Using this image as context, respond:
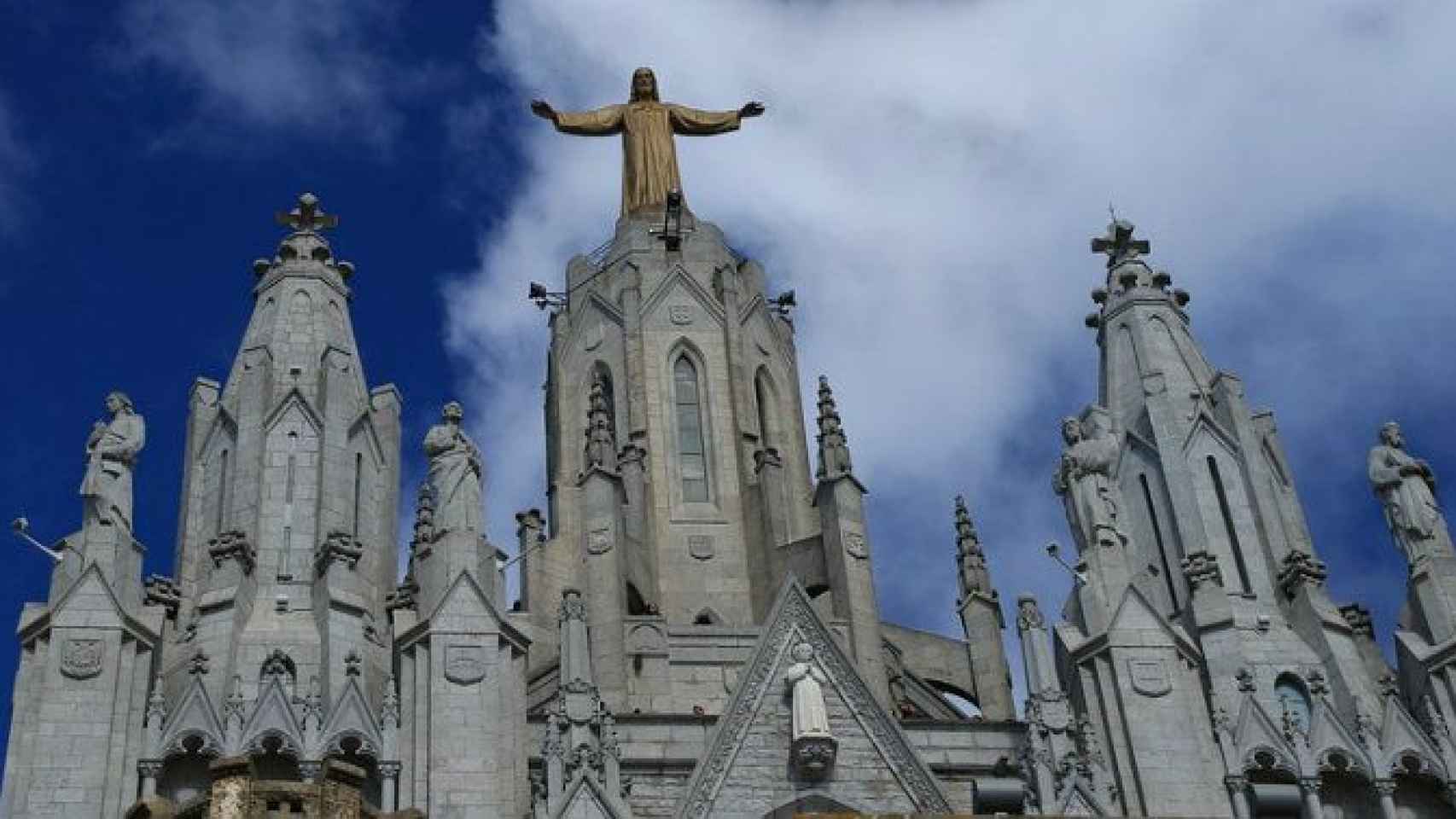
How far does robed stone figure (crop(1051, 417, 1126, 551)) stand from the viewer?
1340 inches

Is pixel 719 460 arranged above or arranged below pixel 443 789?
above

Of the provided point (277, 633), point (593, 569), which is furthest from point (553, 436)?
point (277, 633)

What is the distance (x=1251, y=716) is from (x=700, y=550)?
11927 mm

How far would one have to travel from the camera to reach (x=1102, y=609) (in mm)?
32812

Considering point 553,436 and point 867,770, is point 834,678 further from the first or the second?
point 553,436

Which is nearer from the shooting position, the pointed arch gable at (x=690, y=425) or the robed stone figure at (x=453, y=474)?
the robed stone figure at (x=453, y=474)

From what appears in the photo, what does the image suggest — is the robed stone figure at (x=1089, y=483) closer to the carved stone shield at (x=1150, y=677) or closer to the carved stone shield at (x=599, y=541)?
the carved stone shield at (x=1150, y=677)

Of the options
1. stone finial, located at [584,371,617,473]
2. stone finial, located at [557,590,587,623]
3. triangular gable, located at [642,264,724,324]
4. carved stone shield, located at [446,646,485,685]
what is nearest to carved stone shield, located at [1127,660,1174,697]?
stone finial, located at [557,590,587,623]

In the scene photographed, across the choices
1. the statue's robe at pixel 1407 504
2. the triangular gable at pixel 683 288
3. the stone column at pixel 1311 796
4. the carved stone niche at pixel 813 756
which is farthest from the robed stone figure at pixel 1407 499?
the triangular gable at pixel 683 288

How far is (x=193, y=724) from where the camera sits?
29.3 meters

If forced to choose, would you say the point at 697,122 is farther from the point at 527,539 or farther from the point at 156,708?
the point at 156,708

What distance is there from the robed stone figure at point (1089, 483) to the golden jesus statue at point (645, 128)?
1419 cm

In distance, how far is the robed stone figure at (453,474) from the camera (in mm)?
31844

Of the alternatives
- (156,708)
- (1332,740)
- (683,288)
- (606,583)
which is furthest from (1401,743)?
(683,288)
